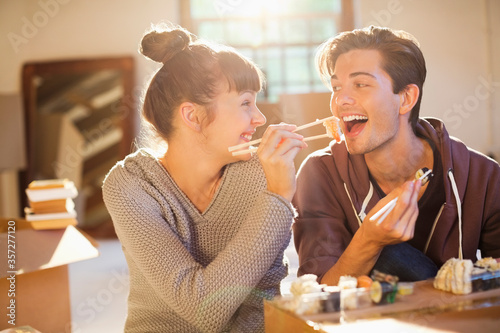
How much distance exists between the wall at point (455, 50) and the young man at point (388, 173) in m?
4.05

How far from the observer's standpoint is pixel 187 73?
172cm

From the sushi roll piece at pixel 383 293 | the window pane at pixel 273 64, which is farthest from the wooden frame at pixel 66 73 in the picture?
the sushi roll piece at pixel 383 293

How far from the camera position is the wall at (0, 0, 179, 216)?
6.00m

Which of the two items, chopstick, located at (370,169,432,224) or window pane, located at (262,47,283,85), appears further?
window pane, located at (262,47,283,85)

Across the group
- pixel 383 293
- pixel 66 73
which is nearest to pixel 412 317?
pixel 383 293

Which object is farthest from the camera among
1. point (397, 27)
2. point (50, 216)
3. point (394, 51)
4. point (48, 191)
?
point (397, 27)

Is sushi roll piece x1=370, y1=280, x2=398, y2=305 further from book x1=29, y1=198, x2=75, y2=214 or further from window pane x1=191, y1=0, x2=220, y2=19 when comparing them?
window pane x1=191, y1=0, x2=220, y2=19

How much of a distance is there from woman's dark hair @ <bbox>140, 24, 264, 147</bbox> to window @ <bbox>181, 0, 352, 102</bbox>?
4308mm

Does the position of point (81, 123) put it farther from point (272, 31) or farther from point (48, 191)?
point (48, 191)

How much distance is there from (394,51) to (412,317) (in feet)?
3.19

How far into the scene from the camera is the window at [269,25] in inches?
238

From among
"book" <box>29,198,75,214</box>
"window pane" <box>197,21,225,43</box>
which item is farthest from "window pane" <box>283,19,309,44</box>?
"book" <box>29,198,75,214</box>

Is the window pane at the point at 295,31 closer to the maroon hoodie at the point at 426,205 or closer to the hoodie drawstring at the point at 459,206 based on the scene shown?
the maroon hoodie at the point at 426,205

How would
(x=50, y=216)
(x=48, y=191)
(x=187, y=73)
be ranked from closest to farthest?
(x=187, y=73), (x=50, y=216), (x=48, y=191)
